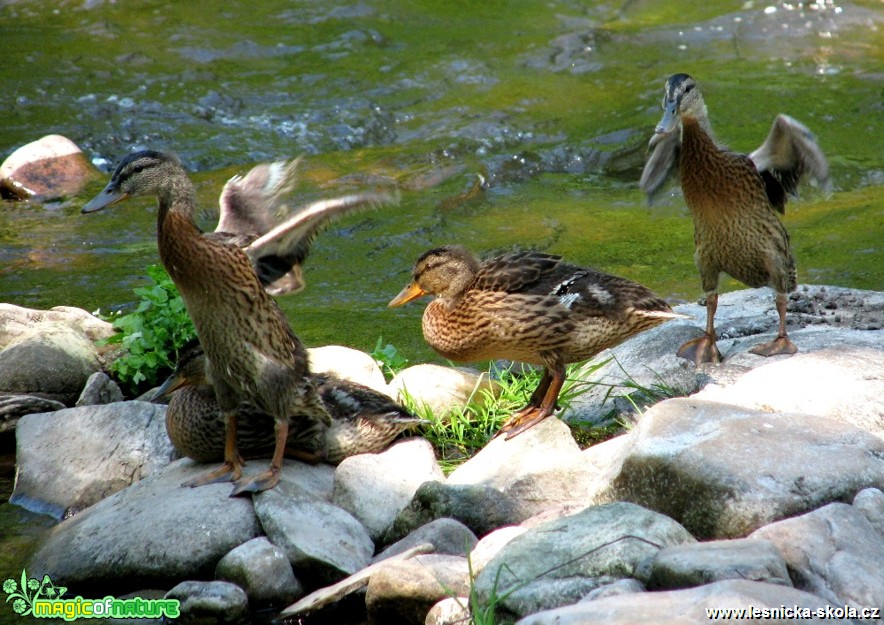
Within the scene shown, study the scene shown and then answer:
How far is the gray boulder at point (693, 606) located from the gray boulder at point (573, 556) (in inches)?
15.4

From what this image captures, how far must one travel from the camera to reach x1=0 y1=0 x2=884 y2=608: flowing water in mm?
9141

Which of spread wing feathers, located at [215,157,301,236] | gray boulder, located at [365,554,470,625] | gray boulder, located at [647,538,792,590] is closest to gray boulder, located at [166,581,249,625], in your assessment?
gray boulder, located at [365,554,470,625]

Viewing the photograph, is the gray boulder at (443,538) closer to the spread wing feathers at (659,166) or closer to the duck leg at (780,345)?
the duck leg at (780,345)

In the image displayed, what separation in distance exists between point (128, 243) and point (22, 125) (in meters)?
3.29

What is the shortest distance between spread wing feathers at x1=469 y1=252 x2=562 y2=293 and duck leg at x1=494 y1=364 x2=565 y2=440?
44cm

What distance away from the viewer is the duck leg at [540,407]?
550 centimetres

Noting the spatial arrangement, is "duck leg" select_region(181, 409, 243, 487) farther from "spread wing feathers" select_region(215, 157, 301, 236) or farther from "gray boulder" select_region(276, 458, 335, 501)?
"spread wing feathers" select_region(215, 157, 301, 236)

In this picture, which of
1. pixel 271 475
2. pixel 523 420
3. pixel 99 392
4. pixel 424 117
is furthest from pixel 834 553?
pixel 424 117

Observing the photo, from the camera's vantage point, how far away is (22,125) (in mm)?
11984

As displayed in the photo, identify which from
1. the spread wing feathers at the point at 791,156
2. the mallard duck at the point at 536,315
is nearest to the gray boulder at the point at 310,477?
the mallard duck at the point at 536,315

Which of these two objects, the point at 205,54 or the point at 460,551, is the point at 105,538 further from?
the point at 205,54

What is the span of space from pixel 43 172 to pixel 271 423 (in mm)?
6302

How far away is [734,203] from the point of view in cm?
596

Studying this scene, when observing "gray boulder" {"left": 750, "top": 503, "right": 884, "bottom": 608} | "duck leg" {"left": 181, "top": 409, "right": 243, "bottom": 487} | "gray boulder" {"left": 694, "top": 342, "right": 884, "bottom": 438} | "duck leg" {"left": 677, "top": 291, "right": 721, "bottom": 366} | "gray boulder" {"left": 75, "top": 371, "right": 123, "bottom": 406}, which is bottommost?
"gray boulder" {"left": 75, "top": 371, "right": 123, "bottom": 406}
